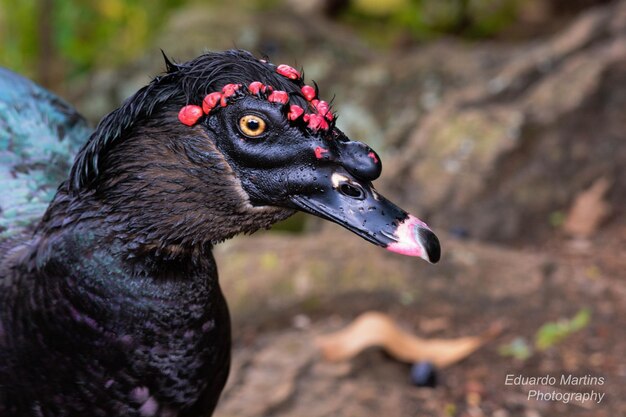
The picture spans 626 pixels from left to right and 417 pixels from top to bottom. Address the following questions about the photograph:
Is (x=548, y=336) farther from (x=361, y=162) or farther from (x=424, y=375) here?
(x=361, y=162)

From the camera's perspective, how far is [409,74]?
7.93 metres

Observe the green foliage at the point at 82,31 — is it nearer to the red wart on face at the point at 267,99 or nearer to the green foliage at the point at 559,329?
the green foliage at the point at 559,329

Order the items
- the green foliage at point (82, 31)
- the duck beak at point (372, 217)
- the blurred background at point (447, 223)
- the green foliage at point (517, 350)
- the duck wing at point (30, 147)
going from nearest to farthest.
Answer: the duck beak at point (372, 217), the duck wing at point (30, 147), the blurred background at point (447, 223), the green foliage at point (517, 350), the green foliage at point (82, 31)

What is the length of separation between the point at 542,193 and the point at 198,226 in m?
3.90

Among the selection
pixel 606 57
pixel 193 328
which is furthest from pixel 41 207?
pixel 606 57

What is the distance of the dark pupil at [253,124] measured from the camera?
6.73 feet

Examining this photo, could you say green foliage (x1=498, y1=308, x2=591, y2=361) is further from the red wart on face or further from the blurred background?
the red wart on face

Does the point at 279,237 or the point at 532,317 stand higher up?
the point at 279,237

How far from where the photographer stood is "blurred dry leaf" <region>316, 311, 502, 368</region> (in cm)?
399

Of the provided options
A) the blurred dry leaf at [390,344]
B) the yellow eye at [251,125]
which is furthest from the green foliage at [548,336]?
the yellow eye at [251,125]

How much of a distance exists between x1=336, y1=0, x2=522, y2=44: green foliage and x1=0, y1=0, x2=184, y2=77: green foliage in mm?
2722

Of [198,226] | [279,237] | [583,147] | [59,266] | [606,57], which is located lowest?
[59,266]

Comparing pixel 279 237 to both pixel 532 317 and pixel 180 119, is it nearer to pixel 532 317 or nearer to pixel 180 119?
pixel 532 317

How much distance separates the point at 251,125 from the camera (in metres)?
2.05
